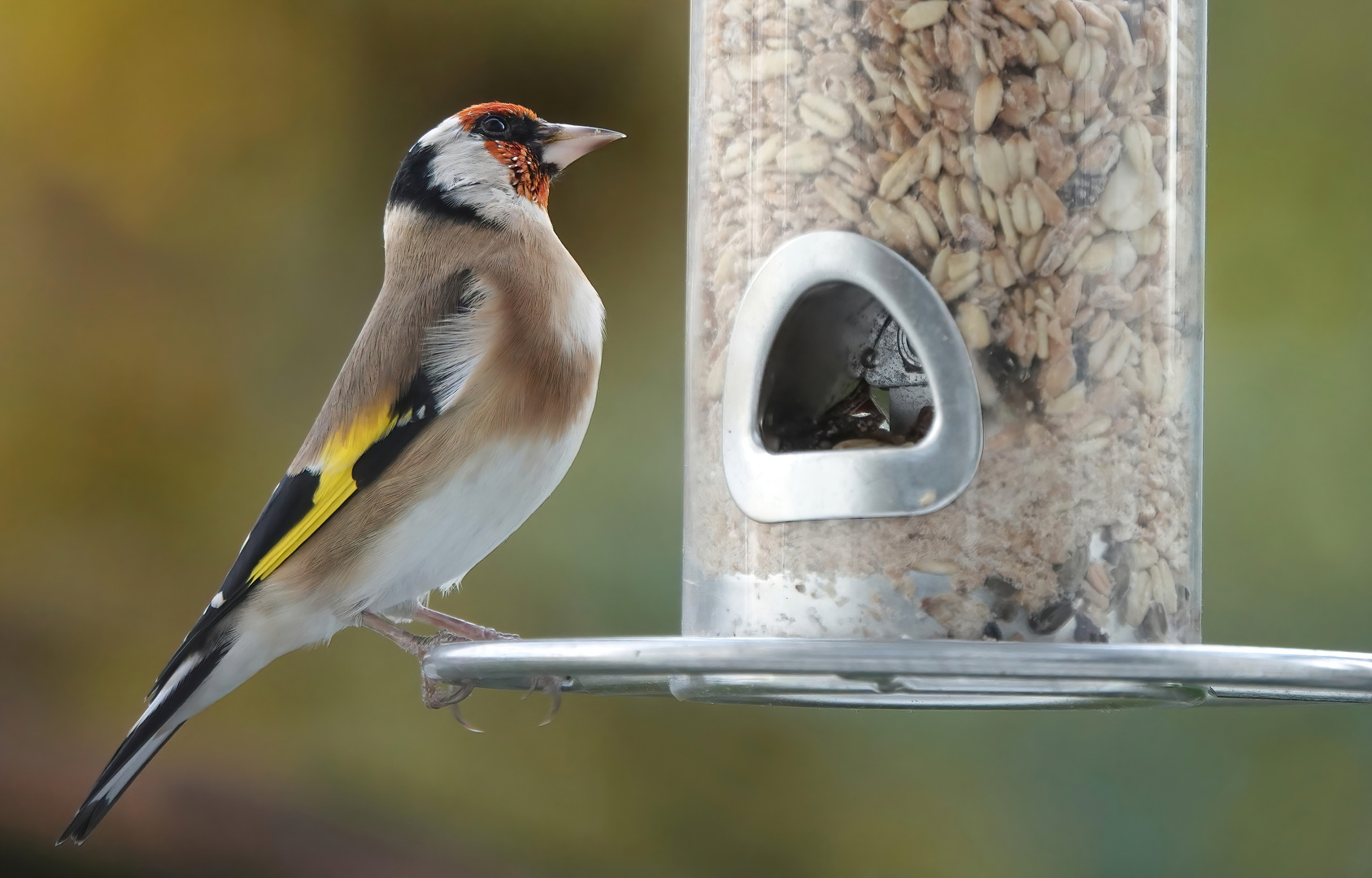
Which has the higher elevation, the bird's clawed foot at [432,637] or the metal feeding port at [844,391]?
the metal feeding port at [844,391]

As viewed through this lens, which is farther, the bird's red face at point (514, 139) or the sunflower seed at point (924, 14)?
the bird's red face at point (514, 139)

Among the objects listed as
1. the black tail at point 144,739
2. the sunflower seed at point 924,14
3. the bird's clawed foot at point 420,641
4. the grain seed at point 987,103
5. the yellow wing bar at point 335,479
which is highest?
the sunflower seed at point 924,14

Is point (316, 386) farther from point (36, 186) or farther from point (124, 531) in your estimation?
point (36, 186)

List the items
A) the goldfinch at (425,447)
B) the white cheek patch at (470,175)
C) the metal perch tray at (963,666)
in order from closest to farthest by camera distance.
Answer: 1. the metal perch tray at (963,666)
2. the goldfinch at (425,447)
3. the white cheek patch at (470,175)

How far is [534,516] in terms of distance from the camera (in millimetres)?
4742

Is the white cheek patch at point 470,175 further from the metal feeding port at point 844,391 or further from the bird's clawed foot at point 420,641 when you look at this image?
the metal feeding port at point 844,391

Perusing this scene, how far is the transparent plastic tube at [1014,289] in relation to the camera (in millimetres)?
1985

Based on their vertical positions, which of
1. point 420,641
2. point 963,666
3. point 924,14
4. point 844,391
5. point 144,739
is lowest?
point 144,739

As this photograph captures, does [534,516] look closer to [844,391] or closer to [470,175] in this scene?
[470,175]

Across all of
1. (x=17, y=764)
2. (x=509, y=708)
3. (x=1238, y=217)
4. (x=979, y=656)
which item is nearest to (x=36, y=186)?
(x=17, y=764)

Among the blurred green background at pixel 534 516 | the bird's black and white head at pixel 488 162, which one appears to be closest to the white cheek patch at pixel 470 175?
the bird's black and white head at pixel 488 162

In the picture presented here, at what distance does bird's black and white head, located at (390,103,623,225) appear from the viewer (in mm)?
2955

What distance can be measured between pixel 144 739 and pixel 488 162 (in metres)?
1.20

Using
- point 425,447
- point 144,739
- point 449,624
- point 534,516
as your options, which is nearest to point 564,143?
point 425,447
